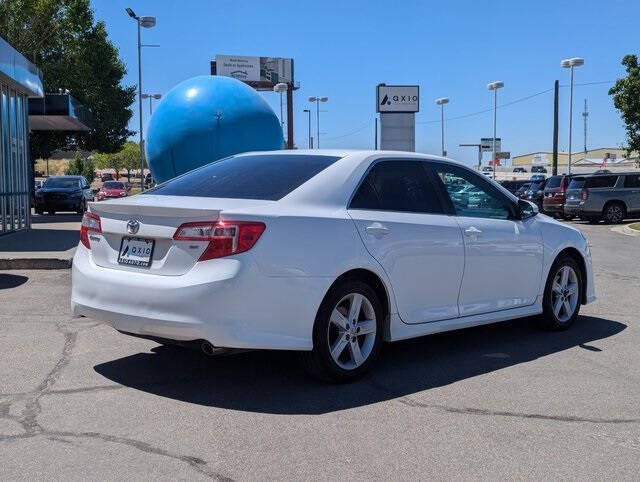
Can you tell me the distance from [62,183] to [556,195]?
19.9 meters

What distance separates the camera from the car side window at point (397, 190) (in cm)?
Answer: 571

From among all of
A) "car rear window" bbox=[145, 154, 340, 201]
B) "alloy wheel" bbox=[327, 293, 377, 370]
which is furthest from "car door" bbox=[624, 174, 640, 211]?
"alloy wheel" bbox=[327, 293, 377, 370]

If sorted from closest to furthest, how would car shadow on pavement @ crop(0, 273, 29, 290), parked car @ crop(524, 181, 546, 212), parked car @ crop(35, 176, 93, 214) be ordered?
car shadow on pavement @ crop(0, 273, 29, 290) → parked car @ crop(35, 176, 93, 214) → parked car @ crop(524, 181, 546, 212)

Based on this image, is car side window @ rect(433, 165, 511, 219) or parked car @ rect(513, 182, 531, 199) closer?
car side window @ rect(433, 165, 511, 219)

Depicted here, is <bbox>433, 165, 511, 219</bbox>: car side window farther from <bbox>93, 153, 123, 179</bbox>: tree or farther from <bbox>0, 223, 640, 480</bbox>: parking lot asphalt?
<bbox>93, 153, 123, 179</bbox>: tree

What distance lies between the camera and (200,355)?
244 inches

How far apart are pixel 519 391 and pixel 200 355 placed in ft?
8.33

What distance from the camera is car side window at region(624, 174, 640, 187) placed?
25891mm

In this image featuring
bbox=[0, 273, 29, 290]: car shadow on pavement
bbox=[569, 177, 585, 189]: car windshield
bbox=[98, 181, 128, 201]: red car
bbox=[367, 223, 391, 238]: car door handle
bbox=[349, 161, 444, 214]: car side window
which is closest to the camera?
bbox=[367, 223, 391, 238]: car door handle

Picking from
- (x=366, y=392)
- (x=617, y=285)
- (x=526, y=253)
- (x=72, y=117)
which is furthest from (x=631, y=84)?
(x=366, y=392)

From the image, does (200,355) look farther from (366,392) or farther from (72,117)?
(72,117)

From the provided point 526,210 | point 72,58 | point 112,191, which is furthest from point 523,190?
point 526,210

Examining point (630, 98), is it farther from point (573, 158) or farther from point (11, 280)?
point (573, 158)

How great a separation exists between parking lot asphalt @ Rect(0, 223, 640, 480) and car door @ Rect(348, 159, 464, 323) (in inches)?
21.0
